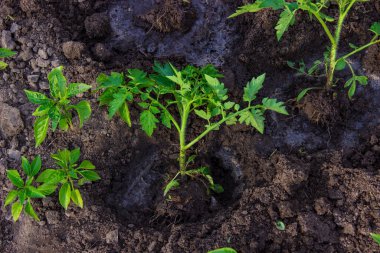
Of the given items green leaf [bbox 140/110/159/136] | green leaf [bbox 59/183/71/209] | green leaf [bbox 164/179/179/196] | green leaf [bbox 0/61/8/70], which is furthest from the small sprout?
green leaf [bbox 0/61/8/70]

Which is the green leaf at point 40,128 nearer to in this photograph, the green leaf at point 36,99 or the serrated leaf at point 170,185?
the green leaf at point 36,99

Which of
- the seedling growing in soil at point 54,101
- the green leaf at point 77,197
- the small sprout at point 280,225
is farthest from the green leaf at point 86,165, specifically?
the small sprout at point 280,225

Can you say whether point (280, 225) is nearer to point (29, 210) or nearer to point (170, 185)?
point (170, 185)

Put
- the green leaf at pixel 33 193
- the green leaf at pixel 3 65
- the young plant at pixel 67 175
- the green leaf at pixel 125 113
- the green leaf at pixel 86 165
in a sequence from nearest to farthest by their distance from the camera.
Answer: the green leaf at pixel 33 193, the young plant at pixel 67 175, the green leaf at pixel 86 165, the green leaf at pixel 125 113, the green leaf at pixel 3 65

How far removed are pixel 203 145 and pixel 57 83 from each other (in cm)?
103

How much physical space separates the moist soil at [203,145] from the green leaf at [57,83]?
39 cm

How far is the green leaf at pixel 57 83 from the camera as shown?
2711 mm

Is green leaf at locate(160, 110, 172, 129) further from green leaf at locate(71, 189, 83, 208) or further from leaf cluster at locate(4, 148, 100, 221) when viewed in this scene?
green leaf at locate(71, 189, 83, 208)

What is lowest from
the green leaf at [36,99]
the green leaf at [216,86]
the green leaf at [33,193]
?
the green leaf at [33,193]

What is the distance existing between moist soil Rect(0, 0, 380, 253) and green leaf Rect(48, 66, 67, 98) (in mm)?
385

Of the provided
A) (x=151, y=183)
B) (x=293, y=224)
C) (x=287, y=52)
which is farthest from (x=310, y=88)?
(x=151, y=183)

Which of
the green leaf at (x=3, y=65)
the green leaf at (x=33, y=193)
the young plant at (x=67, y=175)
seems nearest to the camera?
the green leaf at (x=33, y=193)

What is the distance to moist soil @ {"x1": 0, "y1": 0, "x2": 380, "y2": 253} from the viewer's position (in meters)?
2.61

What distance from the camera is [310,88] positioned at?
3111mm
